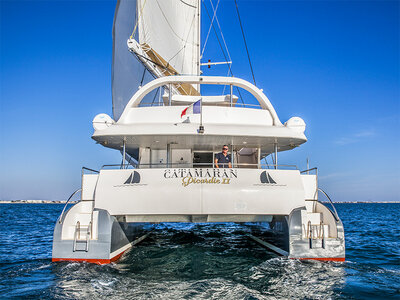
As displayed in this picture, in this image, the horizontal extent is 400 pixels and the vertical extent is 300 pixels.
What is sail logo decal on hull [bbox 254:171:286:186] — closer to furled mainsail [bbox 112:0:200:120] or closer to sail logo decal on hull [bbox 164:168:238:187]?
sail logo decal on hull [bbox 164:168:238:187]

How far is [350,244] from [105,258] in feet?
36.8

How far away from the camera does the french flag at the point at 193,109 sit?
30.7 feet

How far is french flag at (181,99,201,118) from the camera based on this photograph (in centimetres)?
935

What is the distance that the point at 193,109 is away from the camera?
948 centimetres

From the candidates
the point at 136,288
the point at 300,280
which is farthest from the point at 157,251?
the point at 300,280

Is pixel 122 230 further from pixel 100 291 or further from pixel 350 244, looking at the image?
pixel 350 244

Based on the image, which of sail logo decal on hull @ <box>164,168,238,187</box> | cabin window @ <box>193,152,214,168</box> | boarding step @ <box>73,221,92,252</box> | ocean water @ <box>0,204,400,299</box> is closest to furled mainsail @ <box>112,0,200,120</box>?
cabin window @ <box>193,152,214,168</box>

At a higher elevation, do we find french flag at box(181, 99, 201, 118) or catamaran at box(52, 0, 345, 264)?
french flag at box(181, 99, 201, 118)

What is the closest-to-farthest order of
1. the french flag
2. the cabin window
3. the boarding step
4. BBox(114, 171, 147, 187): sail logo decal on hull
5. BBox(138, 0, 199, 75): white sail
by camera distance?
the boarding step → BBox(114, 171, 147, 187): sail logo decal on hull → the french flag → the cabin window → BBox(138, 0, 199, 75): white sail

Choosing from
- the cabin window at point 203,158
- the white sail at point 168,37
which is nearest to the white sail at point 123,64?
the white sail at point 168,37

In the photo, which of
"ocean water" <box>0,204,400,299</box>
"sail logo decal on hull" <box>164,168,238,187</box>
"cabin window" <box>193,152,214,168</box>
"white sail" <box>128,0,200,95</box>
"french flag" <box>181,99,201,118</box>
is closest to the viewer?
"ocean water" <box>0,204,400,299</box>

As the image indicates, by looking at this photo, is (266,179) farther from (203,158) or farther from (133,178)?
(203,158)

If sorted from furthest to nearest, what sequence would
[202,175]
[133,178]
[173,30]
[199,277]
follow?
[173,30] < [133,178] < [202,175] < [199,277]

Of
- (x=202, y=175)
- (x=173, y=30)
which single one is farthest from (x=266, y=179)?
(x=173, y=30)
